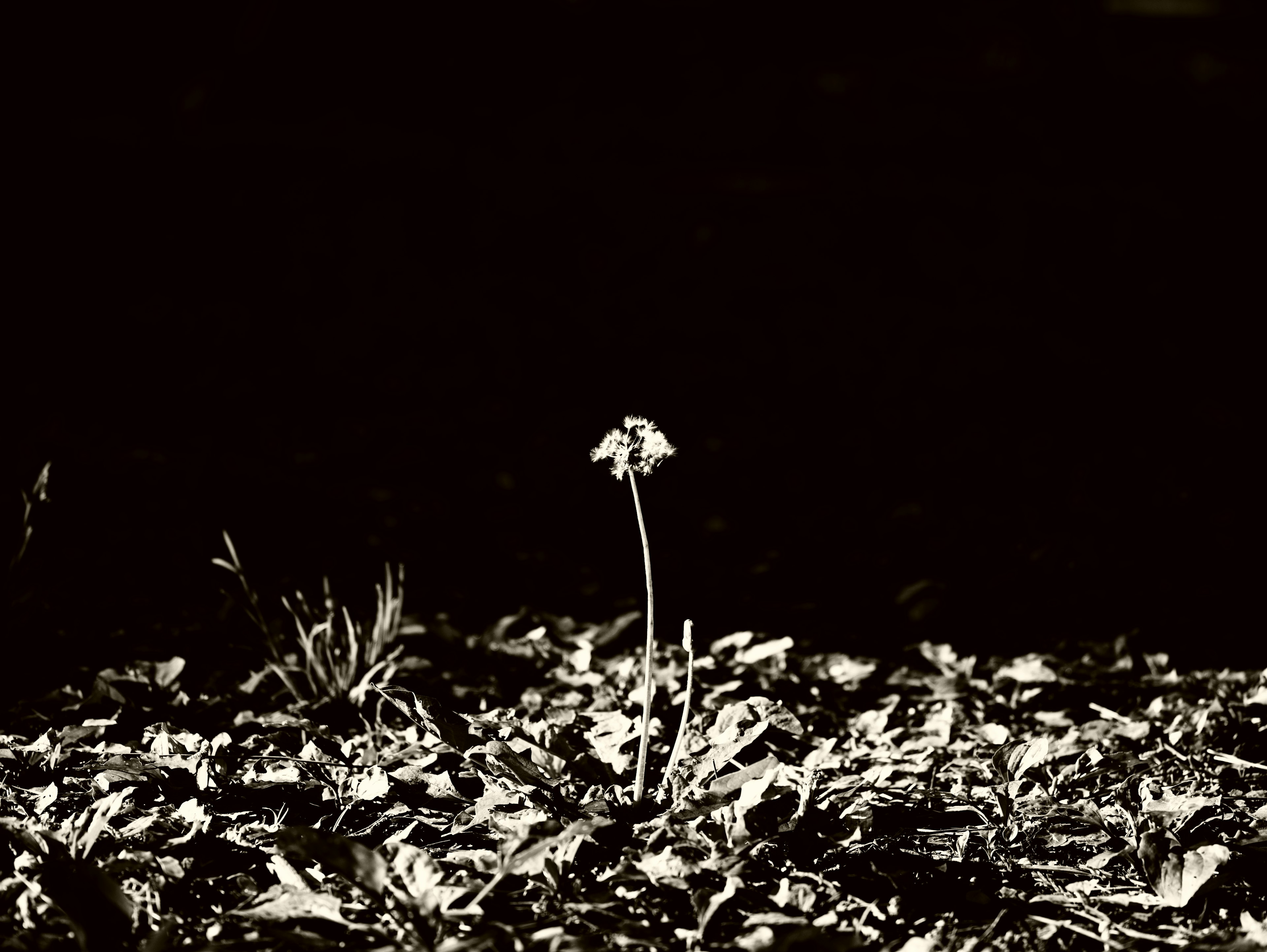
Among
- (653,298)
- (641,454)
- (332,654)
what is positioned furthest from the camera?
(653,298)

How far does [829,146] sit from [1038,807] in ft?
13.6

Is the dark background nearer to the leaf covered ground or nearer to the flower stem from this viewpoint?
the leaf covered ground

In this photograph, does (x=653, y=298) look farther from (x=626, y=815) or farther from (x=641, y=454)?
(x=626, y=815)

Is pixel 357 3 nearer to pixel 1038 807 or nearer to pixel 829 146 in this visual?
pixel 829 146

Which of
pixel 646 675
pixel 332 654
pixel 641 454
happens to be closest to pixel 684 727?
pixel 646 675

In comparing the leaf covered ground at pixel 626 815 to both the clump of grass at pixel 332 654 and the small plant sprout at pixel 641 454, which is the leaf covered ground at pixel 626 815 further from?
the small plant sprout at pixel 641 454

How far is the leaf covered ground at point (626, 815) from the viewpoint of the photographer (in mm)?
1600

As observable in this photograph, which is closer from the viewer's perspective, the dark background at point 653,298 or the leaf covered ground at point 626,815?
the leaf covered ground at point 626,815

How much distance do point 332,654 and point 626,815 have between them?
0.91 m

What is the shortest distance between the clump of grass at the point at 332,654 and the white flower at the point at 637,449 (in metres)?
0.75

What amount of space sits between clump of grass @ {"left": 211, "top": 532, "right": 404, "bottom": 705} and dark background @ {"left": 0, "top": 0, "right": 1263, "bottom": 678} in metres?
0.59

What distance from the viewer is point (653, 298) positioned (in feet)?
17.4

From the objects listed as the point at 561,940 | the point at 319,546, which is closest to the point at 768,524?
the point at 319,546

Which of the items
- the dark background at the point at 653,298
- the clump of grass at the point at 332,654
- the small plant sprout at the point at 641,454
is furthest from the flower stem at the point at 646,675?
the dark background at the point at 653,298
